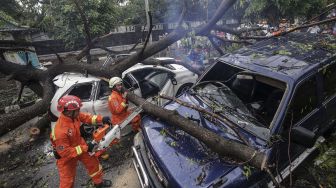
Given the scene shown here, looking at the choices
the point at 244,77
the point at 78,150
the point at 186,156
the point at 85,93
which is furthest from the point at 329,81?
the point at 85,93

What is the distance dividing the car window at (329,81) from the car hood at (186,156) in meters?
1.73

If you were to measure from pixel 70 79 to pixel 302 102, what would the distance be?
5212 millimetres

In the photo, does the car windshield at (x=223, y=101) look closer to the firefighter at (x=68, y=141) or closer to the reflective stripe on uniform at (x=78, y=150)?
the firefighter at (x=68, y=141)

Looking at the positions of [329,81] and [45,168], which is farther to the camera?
[45,168]

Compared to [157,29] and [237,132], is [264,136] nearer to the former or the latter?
[237,132]

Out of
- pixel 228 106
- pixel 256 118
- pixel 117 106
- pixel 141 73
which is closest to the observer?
pixel 256 118

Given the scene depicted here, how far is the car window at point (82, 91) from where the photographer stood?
6.16 m

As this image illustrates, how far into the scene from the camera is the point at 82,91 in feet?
20.4

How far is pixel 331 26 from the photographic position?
43.4 feet

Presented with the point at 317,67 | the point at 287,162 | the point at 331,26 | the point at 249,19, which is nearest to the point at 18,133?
the point at 287,162

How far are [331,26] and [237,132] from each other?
13050 mm

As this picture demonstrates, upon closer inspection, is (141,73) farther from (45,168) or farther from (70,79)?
(45,168)

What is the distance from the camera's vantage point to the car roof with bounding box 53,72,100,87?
627 centimetres

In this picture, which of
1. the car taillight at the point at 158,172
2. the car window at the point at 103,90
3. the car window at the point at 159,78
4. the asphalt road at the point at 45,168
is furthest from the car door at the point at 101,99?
the car taillight at the point at 158,172
